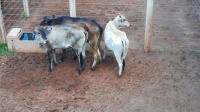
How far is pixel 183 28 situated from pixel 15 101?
16.0ft

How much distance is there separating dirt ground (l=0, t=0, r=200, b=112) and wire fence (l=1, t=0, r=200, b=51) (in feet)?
1.43

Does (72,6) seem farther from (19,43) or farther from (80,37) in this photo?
(19,43)

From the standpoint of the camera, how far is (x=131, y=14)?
1031cm

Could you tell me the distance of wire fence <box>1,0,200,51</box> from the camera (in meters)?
9.37

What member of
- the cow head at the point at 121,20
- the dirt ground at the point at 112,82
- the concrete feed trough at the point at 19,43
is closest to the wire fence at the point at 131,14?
the dirt ground at the point at 112,82

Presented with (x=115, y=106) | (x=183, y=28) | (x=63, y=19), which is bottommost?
(x=115, y=106)

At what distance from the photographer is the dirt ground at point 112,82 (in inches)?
263

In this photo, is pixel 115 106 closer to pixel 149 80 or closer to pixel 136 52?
pixel 149 80

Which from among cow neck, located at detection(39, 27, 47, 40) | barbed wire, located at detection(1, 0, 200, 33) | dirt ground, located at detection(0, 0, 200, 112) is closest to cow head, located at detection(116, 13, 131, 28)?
dirt ground, located at detection(0, 0, 200, 112)

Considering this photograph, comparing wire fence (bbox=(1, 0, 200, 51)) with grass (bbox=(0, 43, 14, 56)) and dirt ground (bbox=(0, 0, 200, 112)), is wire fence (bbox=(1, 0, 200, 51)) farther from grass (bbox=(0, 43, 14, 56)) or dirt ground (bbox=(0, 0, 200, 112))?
grass (bbox=(0, 43, 14, 56))

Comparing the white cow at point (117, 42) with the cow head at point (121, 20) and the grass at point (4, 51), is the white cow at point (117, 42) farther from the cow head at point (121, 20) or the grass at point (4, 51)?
the grass at point (4, 51)

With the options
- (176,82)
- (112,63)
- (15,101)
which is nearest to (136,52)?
(112,63)

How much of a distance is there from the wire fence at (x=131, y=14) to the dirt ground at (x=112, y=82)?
435 mm

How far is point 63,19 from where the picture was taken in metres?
7.78
